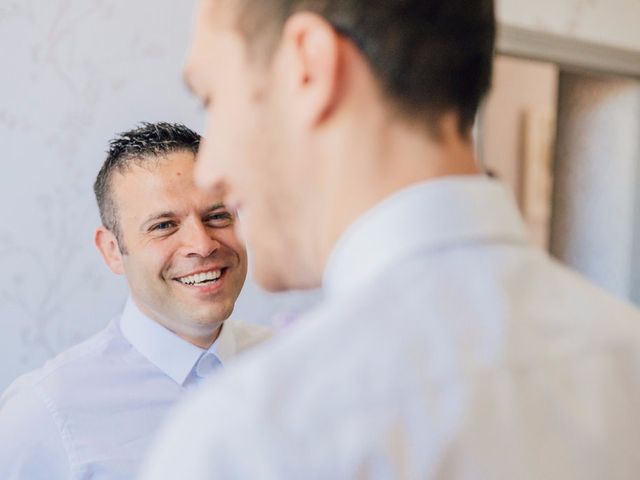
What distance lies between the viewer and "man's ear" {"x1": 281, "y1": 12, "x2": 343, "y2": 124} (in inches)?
21.3

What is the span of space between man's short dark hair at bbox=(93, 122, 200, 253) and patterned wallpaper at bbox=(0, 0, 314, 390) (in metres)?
0.14

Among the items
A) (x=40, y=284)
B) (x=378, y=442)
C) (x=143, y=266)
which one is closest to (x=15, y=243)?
(x=40, y=284)

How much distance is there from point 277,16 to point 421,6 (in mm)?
99

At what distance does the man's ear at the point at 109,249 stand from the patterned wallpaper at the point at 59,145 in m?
0.13

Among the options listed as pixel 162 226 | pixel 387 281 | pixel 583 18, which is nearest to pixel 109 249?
pixel 162 226

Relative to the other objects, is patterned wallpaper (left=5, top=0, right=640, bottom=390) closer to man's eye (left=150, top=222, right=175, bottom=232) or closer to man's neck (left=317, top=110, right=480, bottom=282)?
man's eye (left=150, top=222, right=175, bottom=232)

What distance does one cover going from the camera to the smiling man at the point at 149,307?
1.56 m

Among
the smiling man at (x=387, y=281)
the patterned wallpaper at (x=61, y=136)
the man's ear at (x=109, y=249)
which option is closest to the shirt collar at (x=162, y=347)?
the man's ear at (x=109, y=249)

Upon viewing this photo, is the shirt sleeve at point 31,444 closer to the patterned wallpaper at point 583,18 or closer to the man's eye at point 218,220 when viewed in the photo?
the man's eye at point 218,220

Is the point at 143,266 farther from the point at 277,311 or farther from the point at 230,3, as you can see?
the point at 230,3

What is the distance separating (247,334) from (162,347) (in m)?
0.24

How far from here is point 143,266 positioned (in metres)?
1.68

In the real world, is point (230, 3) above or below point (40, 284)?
above

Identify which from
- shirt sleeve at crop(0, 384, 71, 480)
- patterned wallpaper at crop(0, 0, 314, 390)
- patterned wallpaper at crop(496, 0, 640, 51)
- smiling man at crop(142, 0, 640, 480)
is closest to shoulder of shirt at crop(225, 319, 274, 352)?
patterned wallpaper at crop(0, 0, 314, 390)
